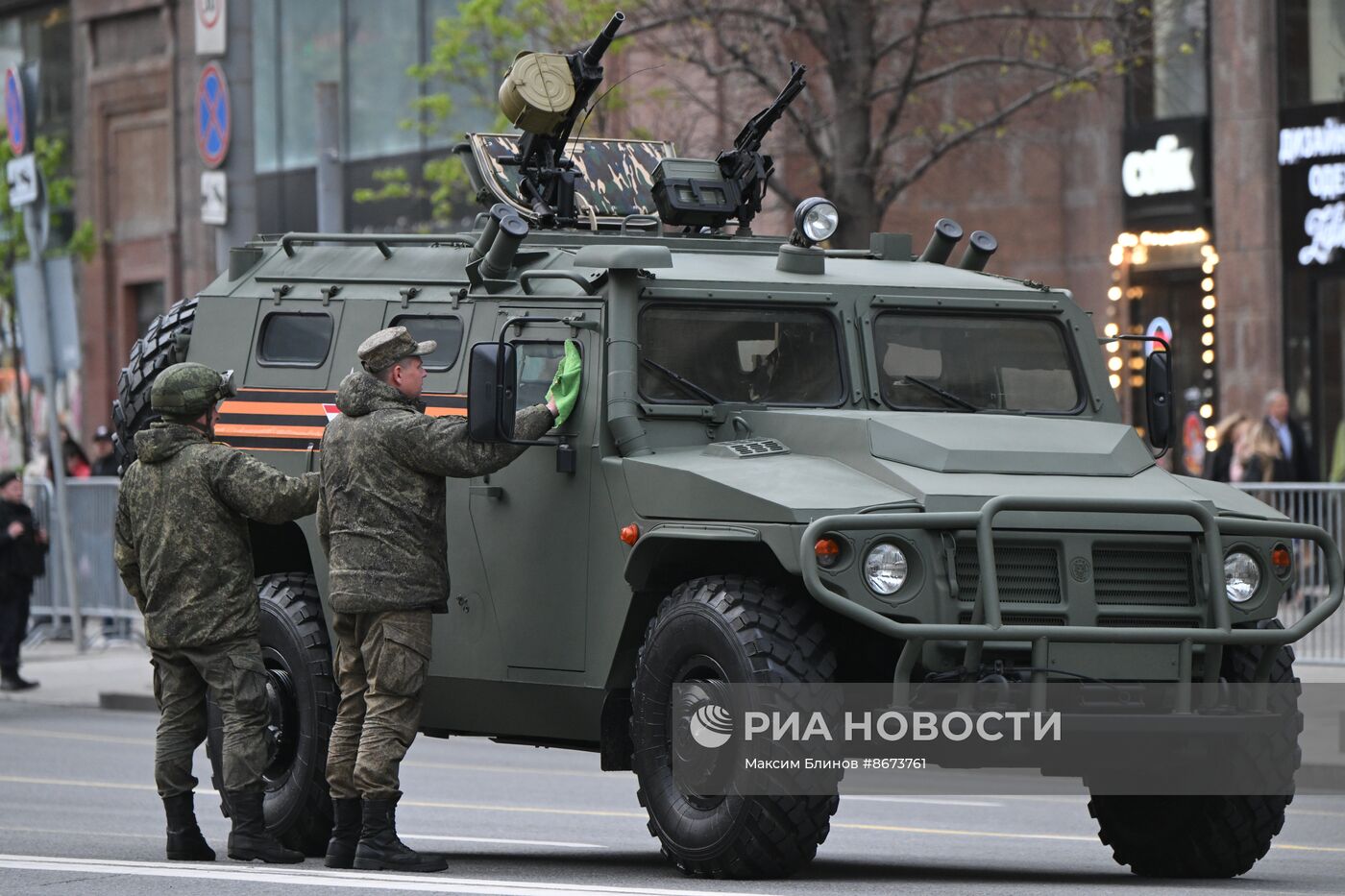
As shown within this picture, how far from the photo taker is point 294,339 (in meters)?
10.8

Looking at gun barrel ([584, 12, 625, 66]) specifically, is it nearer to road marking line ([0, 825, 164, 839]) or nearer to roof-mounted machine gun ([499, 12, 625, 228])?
roof-mounted machine gun ([499, 12, 625, 228])

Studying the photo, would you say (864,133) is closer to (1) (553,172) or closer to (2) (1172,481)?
(1) (553,172)

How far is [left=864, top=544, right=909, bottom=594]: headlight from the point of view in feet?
27.0

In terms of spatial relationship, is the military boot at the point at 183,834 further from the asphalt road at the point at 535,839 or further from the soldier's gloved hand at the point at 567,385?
the soldier's gloved hand at the point at 567,385

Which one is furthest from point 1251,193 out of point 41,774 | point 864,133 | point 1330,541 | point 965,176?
point 1330,541

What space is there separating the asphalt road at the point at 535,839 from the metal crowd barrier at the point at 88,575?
5361 mm

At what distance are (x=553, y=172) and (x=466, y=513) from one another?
200 cm

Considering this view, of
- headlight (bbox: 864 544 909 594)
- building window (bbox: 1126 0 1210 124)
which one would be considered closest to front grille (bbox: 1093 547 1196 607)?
headlight (bbox: 864 544 909 594)

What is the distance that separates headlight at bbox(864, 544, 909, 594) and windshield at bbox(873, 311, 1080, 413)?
1433 mm

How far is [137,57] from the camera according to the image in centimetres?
3859

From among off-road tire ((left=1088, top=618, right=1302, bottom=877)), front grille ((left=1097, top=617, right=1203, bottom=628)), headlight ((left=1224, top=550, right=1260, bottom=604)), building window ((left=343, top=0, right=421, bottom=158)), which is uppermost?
building window ((left=343, top=0, right=421, bottom=158))

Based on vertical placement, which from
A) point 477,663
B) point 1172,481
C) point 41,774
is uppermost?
point 1172,481

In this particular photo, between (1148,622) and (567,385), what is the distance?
2.30 metres

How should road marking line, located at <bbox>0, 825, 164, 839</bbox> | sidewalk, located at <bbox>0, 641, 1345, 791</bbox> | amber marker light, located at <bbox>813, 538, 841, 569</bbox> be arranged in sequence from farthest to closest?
sidewalk, located at <bbox>0, 641, 1345, 791</bbox> < road marking line, located at <bbox>0, 825, 164, 839</bbox> < amber marker light, located at <bbox>813, 538, 841, 569</bbox>
